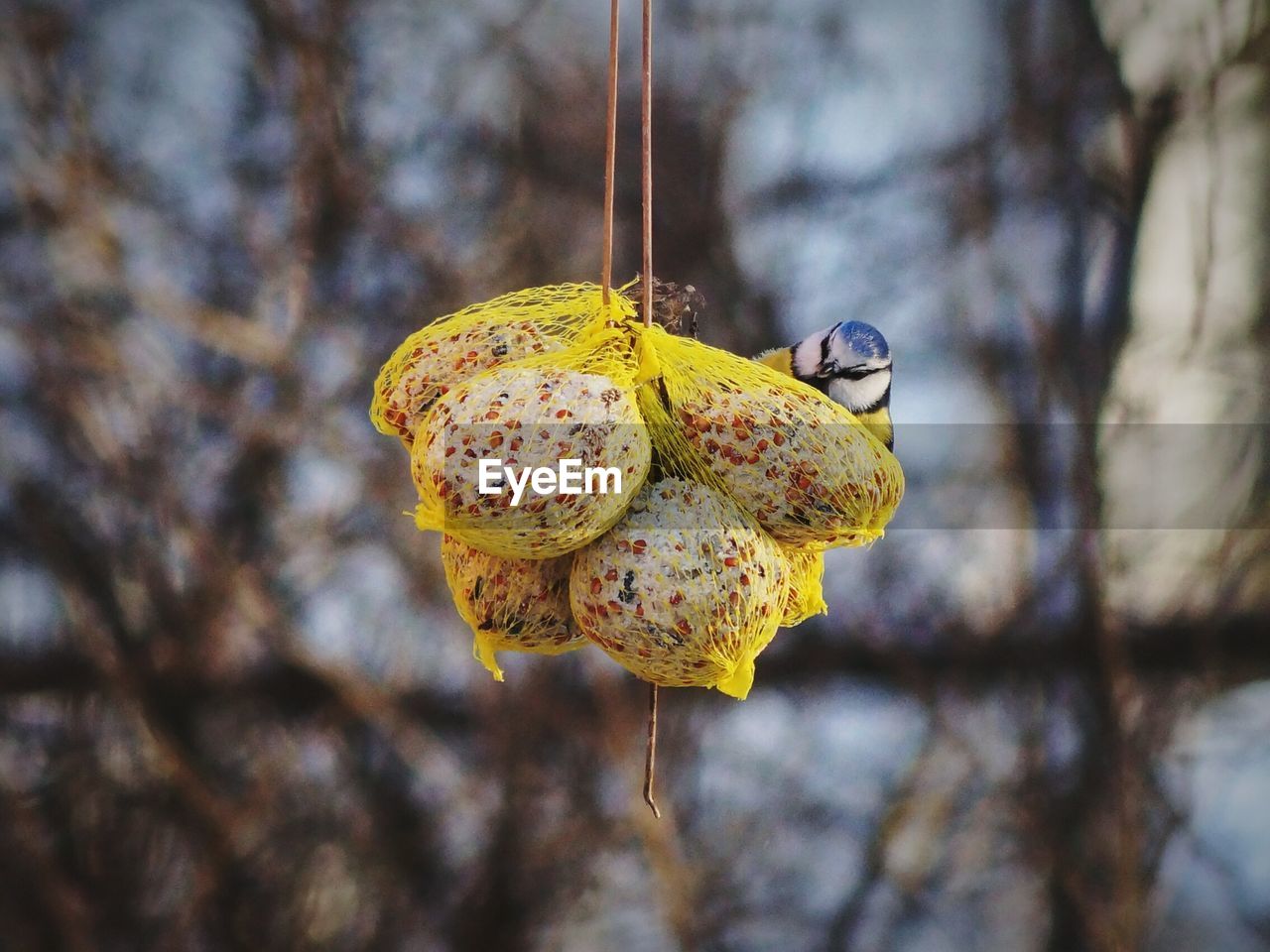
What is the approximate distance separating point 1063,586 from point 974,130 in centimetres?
88

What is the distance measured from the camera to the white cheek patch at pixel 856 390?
40.4 inches

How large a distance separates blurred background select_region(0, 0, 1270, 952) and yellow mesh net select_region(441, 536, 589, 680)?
1.15m

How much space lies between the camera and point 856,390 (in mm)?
1030

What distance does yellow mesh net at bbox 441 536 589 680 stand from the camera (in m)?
0.90

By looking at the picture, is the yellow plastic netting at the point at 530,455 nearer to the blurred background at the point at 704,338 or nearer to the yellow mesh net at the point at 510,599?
the yellow mesh net at the point at 510,599

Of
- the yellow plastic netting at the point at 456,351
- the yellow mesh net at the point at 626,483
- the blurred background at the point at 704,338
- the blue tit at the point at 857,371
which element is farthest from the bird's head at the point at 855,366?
the blurred background at the point at 704,338

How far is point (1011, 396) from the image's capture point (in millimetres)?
2129

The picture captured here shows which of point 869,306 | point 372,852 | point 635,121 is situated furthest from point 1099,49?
point 372,852

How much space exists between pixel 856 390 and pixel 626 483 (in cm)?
32

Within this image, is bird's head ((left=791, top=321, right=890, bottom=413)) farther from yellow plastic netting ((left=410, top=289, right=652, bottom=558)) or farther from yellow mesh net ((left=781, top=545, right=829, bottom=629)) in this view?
yellow plastic netting ((left=410, top=289, right=652, bottom=558))

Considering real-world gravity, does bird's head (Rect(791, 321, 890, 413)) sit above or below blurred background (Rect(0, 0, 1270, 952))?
above

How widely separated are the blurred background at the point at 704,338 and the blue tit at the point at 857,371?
41.3 inches

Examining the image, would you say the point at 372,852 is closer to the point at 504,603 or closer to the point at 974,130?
the point at 504,603

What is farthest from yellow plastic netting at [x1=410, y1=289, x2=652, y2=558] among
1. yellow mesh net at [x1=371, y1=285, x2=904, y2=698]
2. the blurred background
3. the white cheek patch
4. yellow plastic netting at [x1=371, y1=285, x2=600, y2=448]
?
the blurred background
